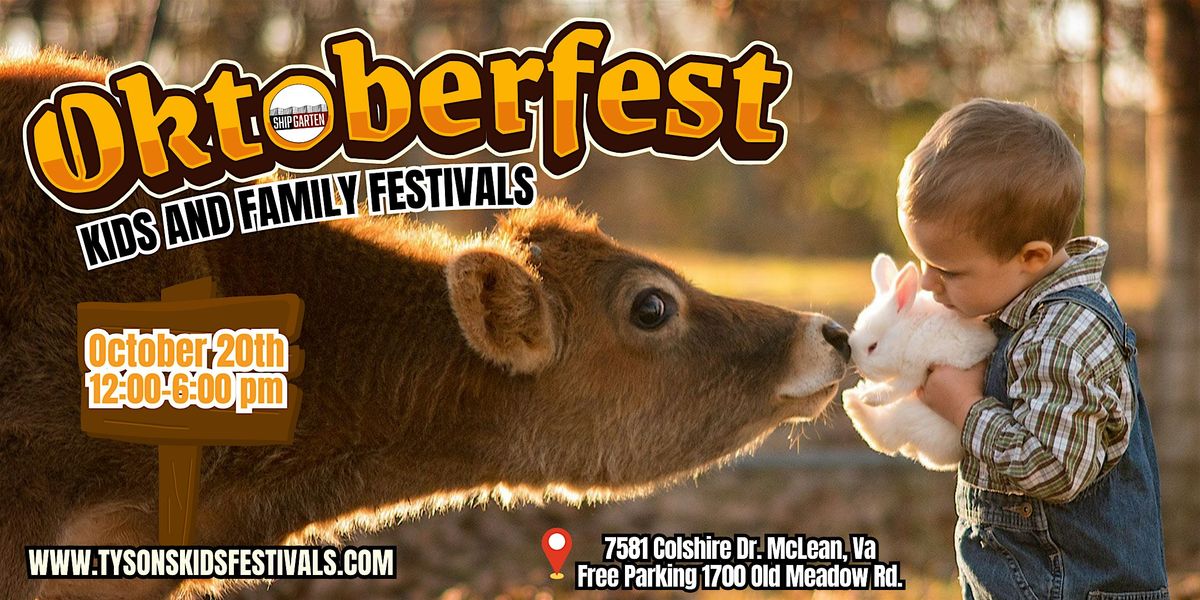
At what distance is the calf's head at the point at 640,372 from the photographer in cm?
416

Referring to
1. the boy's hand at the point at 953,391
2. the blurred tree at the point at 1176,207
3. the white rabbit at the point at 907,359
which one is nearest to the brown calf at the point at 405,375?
the white rabbit at the point at 907,359

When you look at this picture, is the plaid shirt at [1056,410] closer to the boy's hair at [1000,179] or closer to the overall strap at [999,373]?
the overall strap at [999,373]

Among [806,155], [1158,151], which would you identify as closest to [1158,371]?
[1158,151]

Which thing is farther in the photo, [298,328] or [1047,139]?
[298,328]

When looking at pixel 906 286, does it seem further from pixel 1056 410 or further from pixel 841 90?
pixel 841 90

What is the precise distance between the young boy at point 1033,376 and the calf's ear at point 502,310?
1.21 meters

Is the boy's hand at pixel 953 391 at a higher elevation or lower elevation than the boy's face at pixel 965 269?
lower

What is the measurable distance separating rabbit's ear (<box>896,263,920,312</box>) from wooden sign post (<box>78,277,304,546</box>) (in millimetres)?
1880

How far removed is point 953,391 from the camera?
3.36m

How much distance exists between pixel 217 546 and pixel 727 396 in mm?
1760

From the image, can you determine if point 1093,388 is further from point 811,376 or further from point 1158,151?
Result: point 1158,151

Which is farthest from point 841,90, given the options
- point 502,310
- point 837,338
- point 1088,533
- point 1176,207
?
point 1088,533

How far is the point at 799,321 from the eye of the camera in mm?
4242

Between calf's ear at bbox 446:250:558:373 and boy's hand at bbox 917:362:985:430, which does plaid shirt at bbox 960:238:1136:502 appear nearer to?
boy's hand at bbox 917:362:985:430
